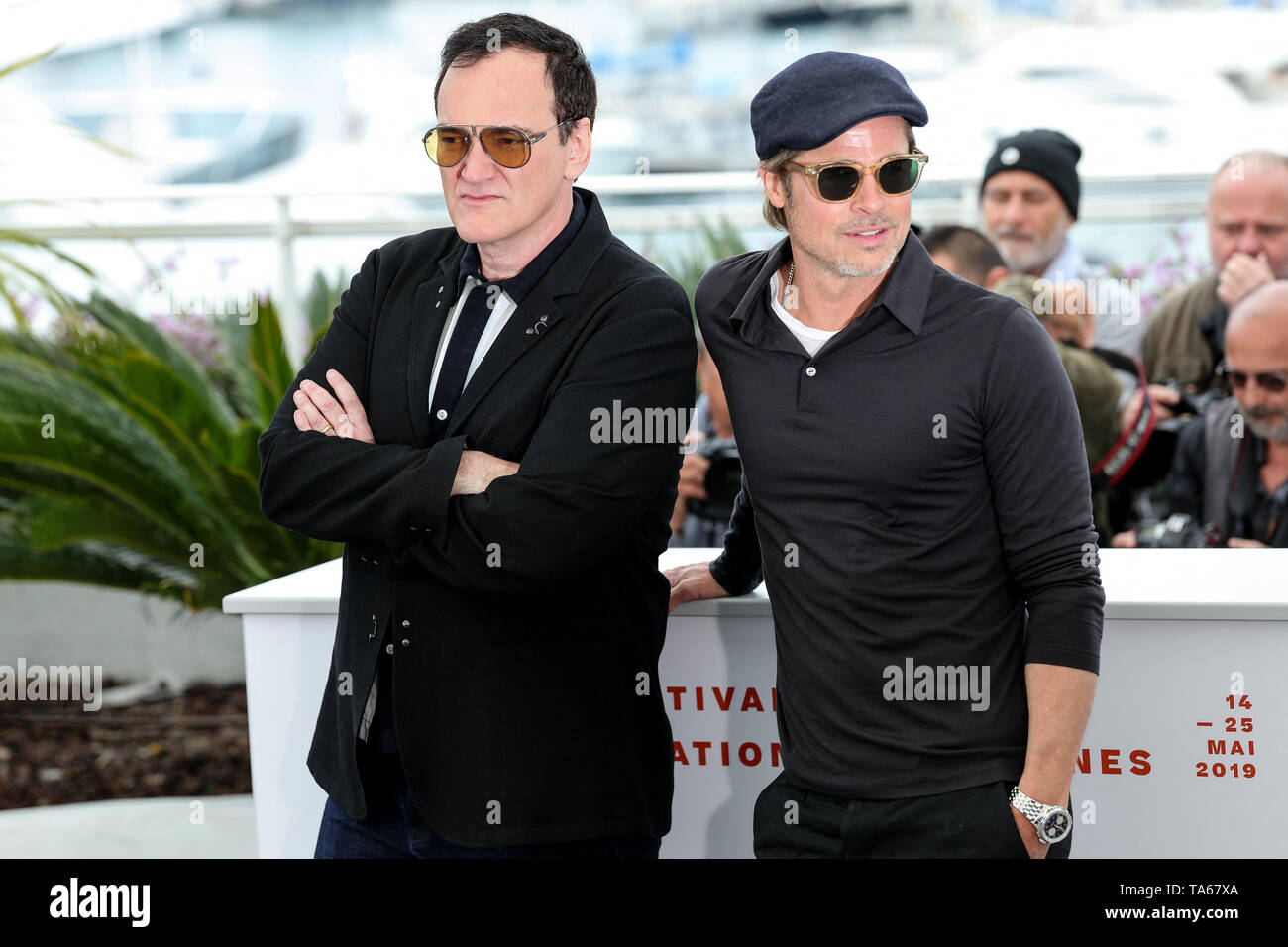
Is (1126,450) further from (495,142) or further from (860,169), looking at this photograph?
(495,142)

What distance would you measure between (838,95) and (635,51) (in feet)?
104

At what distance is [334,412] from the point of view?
2.19m

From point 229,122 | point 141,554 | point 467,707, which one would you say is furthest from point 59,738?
point 229,122

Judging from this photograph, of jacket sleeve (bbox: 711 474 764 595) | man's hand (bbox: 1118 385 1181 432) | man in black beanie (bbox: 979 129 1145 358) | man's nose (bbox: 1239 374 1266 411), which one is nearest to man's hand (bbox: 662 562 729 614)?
jacket sleeve (bbox: 711 474 764 595)

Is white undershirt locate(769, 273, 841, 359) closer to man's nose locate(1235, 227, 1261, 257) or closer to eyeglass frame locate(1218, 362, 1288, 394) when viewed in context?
eyeglass frame locate(1218, 362, 1288, 394)

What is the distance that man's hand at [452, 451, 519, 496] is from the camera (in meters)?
2.03

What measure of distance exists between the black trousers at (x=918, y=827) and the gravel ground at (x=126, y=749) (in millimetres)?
3226

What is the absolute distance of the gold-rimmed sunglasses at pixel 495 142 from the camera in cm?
206

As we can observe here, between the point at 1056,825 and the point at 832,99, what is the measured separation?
40.0 inches

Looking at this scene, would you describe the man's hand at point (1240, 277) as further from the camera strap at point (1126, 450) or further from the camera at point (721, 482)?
the camera at point (721, 482)

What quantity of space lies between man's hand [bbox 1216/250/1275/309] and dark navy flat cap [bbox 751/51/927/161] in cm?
261

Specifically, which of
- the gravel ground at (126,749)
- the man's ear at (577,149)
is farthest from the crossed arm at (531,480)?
the gravel ground at (126,749)

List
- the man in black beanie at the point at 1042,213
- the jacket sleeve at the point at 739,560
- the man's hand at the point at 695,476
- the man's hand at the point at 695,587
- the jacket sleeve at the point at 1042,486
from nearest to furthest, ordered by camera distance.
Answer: the jacket sleeve at the point at 1042,486
the jacket sleeve at the point at 739,560
the man's hand at the point at 695,587
the man's hand at the point at 695,476
the man in black beanie at the point at 1042,213

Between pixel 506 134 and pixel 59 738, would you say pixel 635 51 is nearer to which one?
pixel 59 738
